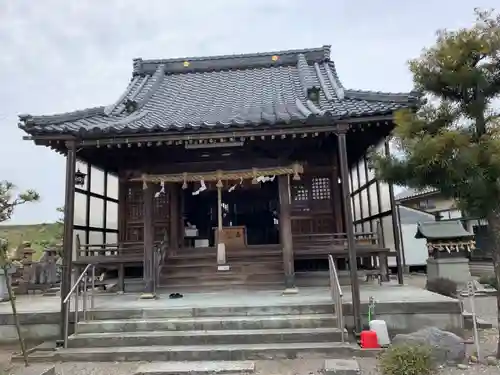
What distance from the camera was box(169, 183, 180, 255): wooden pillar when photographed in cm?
1009

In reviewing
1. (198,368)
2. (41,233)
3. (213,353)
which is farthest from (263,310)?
(41,233)

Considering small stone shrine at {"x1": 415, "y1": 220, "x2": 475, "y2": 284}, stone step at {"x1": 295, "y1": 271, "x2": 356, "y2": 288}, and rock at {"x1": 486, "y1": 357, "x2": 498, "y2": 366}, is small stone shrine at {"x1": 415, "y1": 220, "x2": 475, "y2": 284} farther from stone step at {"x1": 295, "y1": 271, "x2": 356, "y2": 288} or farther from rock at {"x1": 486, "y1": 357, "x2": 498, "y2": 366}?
rock at {"x1": 486, "y1": 357, "x2": 498, "y2": 366}

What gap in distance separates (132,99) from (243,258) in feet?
18.7

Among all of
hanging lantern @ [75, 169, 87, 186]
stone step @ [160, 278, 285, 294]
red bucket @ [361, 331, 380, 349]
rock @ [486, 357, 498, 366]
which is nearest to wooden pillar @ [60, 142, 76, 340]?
hanging lantern @ [75, 169, 87, 186]

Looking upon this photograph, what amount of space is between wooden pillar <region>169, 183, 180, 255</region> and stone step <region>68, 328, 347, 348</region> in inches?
159

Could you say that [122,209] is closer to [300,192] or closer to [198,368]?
[300,192]

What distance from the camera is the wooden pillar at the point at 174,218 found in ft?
33.1

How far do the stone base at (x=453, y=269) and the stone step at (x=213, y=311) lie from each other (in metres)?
8.45

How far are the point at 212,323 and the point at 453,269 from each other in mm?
10315

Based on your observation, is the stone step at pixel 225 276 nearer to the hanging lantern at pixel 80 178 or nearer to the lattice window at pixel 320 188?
the lattice window at pixel 320 188

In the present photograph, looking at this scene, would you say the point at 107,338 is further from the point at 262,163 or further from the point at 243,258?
the point at 262,163

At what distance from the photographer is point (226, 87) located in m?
12.9

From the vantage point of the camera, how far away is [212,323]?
6.25 m

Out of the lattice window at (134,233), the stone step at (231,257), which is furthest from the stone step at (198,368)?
the lattice window at (134,233)
